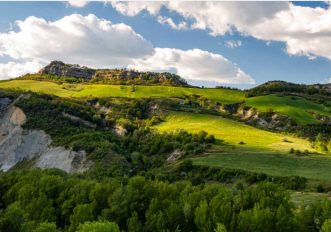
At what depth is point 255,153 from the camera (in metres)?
120

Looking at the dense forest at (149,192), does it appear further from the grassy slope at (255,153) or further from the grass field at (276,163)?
the grassy slope at (255,153)

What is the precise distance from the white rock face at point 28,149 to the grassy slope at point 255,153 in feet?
120

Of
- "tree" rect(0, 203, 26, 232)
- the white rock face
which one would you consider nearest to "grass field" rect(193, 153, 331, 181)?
the white rock face

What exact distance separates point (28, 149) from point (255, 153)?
76.4m

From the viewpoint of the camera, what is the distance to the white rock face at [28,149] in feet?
434

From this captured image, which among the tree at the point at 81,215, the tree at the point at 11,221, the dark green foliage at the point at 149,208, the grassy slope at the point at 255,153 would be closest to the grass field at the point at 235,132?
the grassy slope at the point at 255,153

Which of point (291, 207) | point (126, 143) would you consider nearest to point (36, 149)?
point (126, 143)

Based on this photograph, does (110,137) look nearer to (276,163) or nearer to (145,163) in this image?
(145,163)

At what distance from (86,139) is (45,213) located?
71068mm

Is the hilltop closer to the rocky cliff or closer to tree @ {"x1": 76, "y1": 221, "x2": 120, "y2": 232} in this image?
the rocky cliff

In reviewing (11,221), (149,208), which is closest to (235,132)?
(149,208)

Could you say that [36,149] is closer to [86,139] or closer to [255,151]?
[86,139]

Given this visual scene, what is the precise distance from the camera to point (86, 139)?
5551 inches

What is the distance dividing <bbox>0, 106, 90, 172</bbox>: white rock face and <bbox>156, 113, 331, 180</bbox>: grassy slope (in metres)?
36.6
